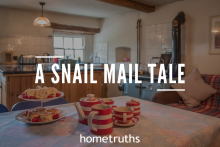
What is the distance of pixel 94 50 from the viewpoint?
20.3 ft

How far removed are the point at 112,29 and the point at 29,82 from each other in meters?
3.17

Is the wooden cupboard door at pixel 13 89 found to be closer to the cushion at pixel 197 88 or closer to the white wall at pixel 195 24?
the cushion at pixel 197 88

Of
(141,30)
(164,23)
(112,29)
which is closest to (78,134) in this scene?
(164,23)

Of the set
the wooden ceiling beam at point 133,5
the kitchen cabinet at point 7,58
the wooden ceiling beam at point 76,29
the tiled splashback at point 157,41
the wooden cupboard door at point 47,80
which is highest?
the wooden ceiling beam at point 133,5

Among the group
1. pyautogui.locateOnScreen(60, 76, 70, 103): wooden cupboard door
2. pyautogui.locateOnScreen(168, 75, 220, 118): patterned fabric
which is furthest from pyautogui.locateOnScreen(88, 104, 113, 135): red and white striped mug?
pyautogui.locateOnScreen(60, 76, 70, 103): wooden cupboard door

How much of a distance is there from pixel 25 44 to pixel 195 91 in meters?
4.29

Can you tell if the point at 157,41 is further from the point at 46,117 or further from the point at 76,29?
the point at 46,117

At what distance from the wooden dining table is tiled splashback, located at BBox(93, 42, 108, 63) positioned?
4.51 meters

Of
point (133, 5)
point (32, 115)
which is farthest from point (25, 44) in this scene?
point (32, 115)

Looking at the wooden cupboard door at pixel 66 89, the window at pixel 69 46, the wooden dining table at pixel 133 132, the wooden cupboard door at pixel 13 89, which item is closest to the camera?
the wooden dining table at pixel 133 132

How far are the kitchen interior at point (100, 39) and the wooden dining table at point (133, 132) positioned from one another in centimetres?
195

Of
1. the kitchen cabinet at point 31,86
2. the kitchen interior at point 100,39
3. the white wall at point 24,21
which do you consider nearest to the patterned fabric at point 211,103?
the kitchen interior at point 100,39

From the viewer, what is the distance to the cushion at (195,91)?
8.55ft

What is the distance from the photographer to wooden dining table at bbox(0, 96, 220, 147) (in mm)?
794
